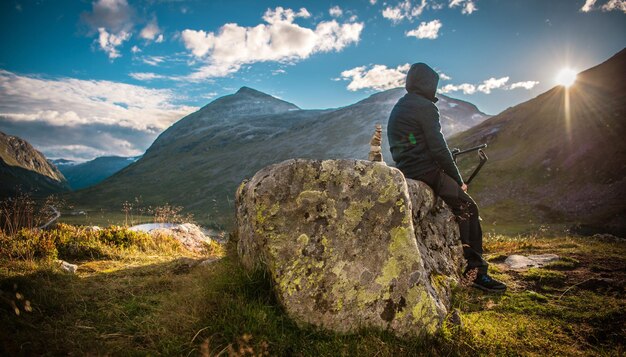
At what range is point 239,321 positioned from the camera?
3.64 meters

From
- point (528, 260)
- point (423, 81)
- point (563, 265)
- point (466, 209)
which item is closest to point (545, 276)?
point (563, 265)

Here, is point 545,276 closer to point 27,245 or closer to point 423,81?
point 423,81

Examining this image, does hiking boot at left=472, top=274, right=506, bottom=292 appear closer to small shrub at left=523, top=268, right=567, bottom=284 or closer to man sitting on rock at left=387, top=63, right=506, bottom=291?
man sitting on rock at left=387, top=63, right=506, bottom=291

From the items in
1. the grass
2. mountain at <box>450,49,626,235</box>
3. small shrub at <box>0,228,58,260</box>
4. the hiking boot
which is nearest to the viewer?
the grass

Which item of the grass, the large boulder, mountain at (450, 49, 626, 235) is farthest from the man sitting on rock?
mountain at (450, 49, 626, 235)

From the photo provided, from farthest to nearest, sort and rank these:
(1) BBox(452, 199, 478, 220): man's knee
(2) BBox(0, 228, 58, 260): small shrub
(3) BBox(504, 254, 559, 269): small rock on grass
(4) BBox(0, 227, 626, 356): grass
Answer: (3) BBox(504, 254, 559, 269): small rock on grass
(2) BBox(0, 228, 58, 260): small shrub
(1) BBox(452, 199, 478, 220): man's knee
(4) BBox(0, 227, 626, 356): grass

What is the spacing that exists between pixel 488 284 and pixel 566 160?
159ft

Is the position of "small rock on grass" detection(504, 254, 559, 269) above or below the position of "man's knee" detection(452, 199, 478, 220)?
below

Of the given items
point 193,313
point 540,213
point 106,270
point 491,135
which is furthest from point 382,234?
point 491,135

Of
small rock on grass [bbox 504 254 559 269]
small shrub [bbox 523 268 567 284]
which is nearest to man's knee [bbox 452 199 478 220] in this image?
small shrub [bbox 523 268 567 284]

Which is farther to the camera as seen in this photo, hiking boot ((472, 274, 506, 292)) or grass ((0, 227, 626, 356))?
hiking boot ((472, 274, 506, 292))

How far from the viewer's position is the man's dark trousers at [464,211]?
6270 mm

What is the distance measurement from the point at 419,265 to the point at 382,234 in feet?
2.28

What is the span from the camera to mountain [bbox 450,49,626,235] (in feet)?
110
